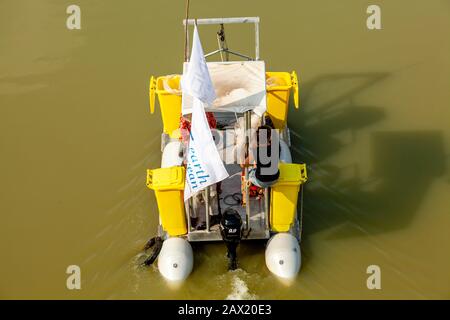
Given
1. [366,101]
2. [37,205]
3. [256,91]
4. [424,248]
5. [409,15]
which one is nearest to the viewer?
[256,91]

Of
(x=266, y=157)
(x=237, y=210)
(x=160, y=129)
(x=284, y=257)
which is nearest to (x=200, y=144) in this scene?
(x=266, y=157)

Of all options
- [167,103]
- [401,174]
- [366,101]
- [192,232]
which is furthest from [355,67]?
[192,232]

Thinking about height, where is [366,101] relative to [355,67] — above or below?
below

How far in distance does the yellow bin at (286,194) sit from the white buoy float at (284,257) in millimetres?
275

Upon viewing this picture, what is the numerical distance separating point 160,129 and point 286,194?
3.84m

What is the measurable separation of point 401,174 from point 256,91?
3.57 metres

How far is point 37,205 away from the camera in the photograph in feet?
32.2

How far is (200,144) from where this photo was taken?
293 inches

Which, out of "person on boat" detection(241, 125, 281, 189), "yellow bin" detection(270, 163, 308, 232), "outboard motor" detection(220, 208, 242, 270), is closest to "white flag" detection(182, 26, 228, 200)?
"person on boat" detection(241, 125, 281, 189)

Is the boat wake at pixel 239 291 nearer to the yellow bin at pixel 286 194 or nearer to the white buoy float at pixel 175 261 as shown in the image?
the white buoy float at pixel 175 261

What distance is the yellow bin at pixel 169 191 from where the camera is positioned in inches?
314

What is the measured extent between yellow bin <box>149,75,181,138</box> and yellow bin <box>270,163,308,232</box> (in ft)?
8.65

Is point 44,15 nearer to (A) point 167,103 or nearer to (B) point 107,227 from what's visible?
(A) point 167,103

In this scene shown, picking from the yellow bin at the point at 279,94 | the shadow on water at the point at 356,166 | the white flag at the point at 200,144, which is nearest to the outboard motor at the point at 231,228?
the white flag at the point at 200,144
